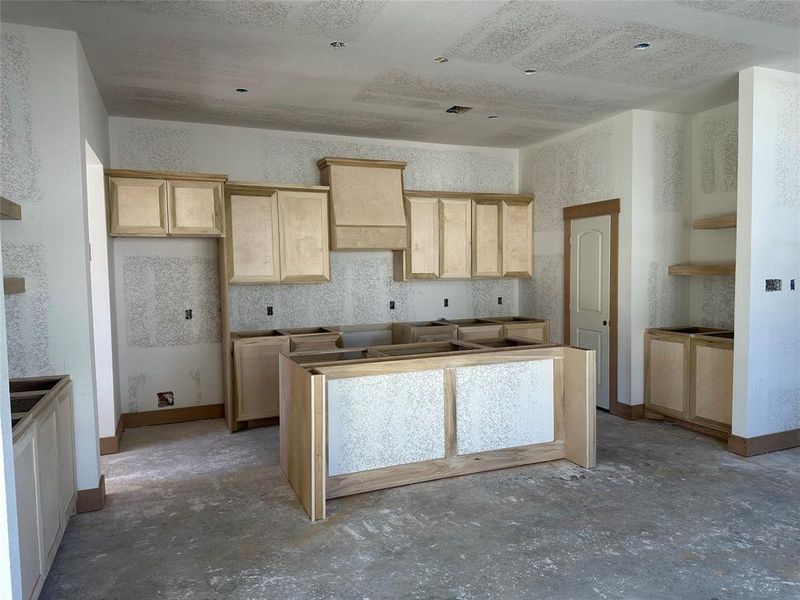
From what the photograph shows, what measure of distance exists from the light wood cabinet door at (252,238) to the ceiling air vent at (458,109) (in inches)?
71.1

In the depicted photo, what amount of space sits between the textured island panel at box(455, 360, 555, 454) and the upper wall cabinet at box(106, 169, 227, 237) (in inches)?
104

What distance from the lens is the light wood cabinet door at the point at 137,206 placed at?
4.64 metres

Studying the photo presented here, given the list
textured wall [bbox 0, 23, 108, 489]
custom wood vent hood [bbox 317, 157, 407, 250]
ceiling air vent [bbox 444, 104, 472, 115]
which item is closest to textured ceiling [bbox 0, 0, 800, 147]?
ceiling air vent [bbox 444, 104, 472, 115]

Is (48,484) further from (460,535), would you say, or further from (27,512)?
(460,535)

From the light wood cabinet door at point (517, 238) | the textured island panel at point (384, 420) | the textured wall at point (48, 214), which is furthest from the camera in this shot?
the light wood cabinet door at point (517, 238)

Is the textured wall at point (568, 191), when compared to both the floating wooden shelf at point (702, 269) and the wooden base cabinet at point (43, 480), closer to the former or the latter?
the floating wooden shelf at point (702, 269)

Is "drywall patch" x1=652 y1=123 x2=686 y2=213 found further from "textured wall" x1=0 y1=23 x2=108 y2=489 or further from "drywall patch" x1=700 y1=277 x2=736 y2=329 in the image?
"textured wall" x1=0 y1=23 x2=108 y2=489

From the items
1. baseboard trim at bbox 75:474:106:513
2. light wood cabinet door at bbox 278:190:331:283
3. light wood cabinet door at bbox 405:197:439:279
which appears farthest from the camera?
light wood cabinet door at bbox 405:197:439:279

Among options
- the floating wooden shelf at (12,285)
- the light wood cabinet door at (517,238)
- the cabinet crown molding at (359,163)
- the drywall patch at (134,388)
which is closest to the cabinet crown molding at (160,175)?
the cabinet crown molding at (359,163)

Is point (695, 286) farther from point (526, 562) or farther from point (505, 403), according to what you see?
point (526, 562)

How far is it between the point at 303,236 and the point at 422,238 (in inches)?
52.1

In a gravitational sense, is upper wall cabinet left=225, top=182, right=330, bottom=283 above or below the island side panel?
above

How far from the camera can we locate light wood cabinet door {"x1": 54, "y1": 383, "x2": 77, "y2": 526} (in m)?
2.94

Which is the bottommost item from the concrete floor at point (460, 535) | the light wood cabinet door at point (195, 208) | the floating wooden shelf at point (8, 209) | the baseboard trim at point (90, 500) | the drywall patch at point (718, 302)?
the concrete floor at point (460, 535)
